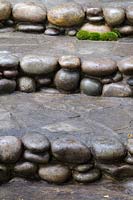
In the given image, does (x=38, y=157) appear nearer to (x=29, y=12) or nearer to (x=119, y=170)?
(x=119, y=170)

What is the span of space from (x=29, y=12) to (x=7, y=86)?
1.42 m

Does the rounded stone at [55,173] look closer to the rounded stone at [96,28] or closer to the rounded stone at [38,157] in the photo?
the rounded stone at [38,157]

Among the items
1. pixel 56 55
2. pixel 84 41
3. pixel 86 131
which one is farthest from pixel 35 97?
pixel 84 41

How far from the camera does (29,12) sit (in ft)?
18.6

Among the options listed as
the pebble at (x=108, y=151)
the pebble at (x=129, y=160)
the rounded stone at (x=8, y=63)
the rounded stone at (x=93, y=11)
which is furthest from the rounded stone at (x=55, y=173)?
the rounded stone at (x=93, y=11)

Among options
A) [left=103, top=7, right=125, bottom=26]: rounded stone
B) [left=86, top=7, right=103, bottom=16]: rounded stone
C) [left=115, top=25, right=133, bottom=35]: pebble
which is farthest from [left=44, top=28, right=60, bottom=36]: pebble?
[left=115, top=25, right=133, bottom=35]: pebble

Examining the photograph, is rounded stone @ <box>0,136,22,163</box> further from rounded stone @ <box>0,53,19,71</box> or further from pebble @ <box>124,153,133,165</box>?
rounded stone @ <box>0,53,19,71</box>

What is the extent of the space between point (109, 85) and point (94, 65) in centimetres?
25

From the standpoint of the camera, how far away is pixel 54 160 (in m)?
3.54

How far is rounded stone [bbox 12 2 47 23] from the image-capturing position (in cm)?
568

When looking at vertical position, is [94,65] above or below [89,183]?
above

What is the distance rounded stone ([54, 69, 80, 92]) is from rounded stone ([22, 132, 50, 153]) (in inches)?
43.7

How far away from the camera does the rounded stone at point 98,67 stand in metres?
4.51

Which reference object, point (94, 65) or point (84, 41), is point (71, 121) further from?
point (84, 41)
